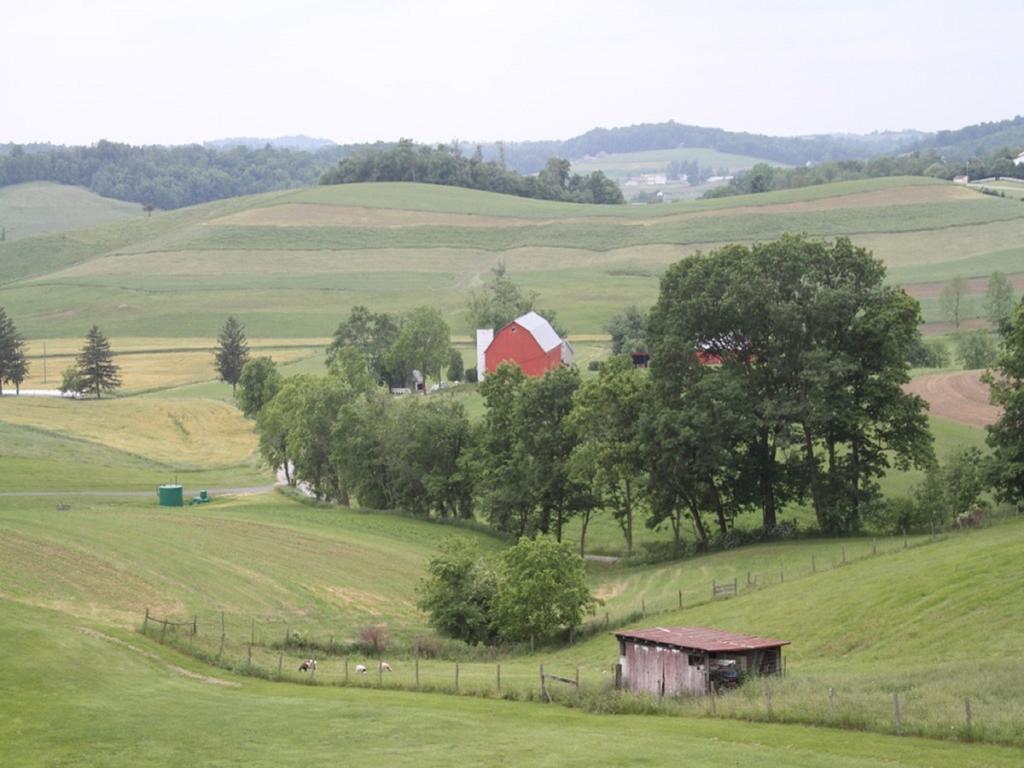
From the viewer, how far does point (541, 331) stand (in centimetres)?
12594

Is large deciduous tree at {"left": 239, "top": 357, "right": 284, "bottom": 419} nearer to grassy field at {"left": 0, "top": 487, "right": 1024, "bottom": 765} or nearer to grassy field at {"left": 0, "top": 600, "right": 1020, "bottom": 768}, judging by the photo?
grassy field at {"left": 0, "top": 487, "right": 1024, "bottom": 765}

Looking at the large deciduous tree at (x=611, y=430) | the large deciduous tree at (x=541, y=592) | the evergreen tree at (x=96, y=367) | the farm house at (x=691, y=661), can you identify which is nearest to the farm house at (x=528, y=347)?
the evergreen tree at (x=96, y=367)

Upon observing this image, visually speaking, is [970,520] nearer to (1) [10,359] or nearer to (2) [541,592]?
(2) [541,592]

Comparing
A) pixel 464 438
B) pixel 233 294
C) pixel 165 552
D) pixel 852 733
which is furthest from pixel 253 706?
pixel 233 294

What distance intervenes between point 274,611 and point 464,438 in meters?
31.7

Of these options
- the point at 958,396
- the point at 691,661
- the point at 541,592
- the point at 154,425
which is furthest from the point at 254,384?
the point at 691,661

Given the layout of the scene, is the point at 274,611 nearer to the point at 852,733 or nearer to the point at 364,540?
the point at 364,540

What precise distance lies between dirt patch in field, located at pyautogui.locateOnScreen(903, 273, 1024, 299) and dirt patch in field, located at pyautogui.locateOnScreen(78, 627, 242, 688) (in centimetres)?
12613

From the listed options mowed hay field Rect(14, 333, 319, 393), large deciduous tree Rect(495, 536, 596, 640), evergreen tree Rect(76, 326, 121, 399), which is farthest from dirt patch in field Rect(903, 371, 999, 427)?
evergreen tree Rect(76, 326, 121, 399)

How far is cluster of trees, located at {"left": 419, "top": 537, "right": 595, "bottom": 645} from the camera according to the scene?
47.1 m

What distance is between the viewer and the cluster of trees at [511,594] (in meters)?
47.1

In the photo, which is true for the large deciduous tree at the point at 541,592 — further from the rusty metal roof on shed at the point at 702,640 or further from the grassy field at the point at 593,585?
the rusty metal roof on shed at the point at 702,640

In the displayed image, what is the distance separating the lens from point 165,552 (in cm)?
5369

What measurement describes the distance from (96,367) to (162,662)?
94.1m
